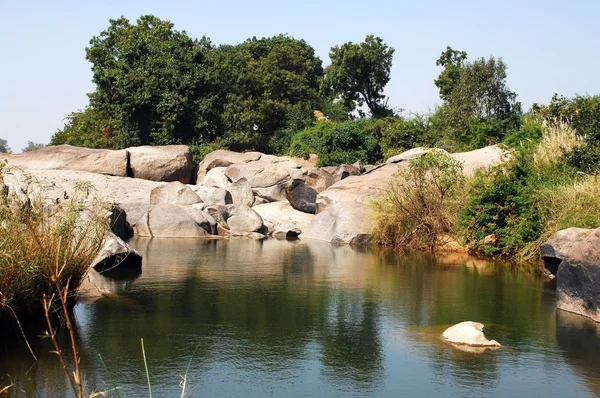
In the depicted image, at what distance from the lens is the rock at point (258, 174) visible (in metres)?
30.0

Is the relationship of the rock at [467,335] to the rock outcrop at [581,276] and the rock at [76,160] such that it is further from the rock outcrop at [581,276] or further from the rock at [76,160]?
the rock at [76,160]

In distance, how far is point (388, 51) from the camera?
4853cm

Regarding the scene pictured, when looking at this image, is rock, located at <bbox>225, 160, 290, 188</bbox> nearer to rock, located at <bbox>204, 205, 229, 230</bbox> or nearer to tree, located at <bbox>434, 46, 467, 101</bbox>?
rock, located at <bbox>204, 205, 229, 230</bbox>

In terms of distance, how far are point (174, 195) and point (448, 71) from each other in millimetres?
29439

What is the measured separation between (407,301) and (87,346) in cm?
564

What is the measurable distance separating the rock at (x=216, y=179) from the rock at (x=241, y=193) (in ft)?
7.14

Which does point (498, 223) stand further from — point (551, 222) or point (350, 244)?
point (350, 244)

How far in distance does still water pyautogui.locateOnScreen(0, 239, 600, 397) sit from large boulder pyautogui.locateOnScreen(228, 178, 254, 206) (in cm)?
1080

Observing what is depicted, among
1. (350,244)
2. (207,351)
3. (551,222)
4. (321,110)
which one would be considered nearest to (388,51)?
(321,110)

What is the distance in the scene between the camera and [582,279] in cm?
1161

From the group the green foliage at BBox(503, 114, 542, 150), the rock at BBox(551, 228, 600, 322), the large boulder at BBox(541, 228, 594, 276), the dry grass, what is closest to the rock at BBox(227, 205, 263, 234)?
the green foliage at BBox(503, 114, 542, 150)

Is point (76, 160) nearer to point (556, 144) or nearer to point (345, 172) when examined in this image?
point (345, 172)

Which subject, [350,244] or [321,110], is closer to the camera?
[350,244]

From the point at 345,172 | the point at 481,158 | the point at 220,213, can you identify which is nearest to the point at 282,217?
the point at 220,213
